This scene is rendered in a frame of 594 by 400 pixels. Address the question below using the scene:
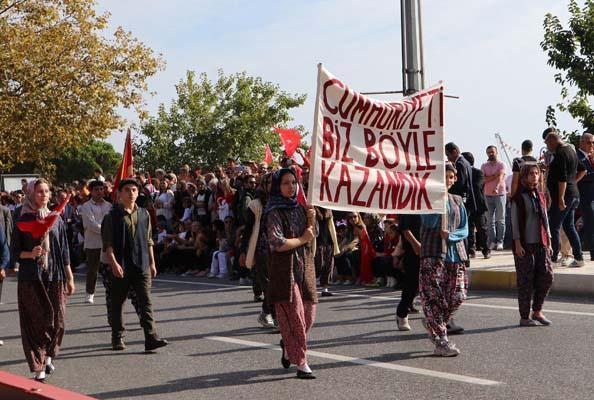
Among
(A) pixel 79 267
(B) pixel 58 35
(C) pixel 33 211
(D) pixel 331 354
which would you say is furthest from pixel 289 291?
(B) pixel 58 35

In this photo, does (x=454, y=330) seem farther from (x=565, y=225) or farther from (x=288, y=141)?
(x=288, y=141)

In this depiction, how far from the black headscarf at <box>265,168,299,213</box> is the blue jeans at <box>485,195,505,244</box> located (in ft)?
35.3

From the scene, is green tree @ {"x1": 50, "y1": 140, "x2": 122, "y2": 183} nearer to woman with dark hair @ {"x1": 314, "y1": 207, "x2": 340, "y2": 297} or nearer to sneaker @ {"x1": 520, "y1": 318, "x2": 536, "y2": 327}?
woman with dark hair @ {"x1": 314, "y1": 207, "x2": 340, "y2": 297}

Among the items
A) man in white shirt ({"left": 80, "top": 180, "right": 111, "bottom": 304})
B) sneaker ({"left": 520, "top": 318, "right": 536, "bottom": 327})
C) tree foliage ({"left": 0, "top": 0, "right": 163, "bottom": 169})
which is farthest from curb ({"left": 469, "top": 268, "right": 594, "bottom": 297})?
tree foliage ({"left": 0, "top": 0, "right": 163, "bottom": 169})

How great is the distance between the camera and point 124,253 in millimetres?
10320

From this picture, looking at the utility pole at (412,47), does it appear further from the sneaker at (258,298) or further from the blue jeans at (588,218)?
the sneaker at (258,298)

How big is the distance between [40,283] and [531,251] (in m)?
5.04

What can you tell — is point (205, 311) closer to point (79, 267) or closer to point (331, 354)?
point (331, 354)

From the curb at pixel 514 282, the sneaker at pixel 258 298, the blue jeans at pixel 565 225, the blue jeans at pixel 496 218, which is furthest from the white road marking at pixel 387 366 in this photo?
the blue jeans at pixel 496 218

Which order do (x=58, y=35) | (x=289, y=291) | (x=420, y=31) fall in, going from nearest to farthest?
(x=289, y=291) → (x=420, y=31) → (x=58, y=35)

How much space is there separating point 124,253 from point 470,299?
17.1 ft

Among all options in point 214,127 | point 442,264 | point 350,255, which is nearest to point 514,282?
point 350,255

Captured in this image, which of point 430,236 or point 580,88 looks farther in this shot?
point 580,88

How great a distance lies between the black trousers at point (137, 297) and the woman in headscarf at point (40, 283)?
1.15 meters
